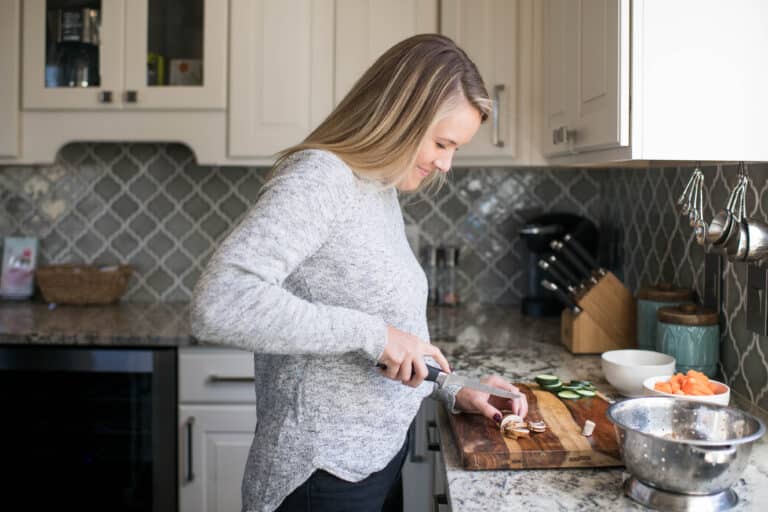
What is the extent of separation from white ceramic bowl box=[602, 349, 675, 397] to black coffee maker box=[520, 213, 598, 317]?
0.93m

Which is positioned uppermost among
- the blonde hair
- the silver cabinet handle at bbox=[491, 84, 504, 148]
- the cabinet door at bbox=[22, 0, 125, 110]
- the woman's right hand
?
the cabinet door at bbox=[22, 0, 125, 110]

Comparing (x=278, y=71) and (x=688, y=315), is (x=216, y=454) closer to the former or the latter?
(x=278, y=71)

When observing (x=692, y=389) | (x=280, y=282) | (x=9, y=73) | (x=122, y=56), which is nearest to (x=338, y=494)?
(x=280, y=282)

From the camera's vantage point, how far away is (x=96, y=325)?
243cm

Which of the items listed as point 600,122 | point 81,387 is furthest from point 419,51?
point 81,387

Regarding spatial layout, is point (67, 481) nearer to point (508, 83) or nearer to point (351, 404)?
point (351, 404)

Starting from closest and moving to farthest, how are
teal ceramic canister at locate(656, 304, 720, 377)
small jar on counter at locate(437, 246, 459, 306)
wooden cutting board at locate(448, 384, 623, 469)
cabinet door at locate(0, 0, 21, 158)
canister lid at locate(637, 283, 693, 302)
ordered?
wooden cutting board at locate(448, 384, 623, 469)
teal ceramic canister at locate(656, 304, 720, 377)
canister lid at locate(637, 283, 693, 302)
cabinet door at locate(0, 0, 21, 158)
small jar on counter at locate(437, 246, 459, 306)

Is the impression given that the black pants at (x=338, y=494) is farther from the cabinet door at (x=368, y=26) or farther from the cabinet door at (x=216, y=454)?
the cabinet door at (x=368, y=26)

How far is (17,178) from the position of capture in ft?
9.73

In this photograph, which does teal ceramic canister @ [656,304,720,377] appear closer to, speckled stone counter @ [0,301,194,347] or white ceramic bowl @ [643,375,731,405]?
white ceramic bowl @ [643,375,731,405]

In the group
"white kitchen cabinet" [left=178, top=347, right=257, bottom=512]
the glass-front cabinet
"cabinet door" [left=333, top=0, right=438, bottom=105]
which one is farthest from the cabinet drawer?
"cabinet door" [left=333, top=0, right=438, bottom=105]

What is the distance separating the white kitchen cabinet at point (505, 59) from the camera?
8.11 feet

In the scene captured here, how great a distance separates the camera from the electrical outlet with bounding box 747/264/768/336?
1.60 meters

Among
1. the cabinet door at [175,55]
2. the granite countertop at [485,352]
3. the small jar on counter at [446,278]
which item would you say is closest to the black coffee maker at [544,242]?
the granite countertop at [485,352]
